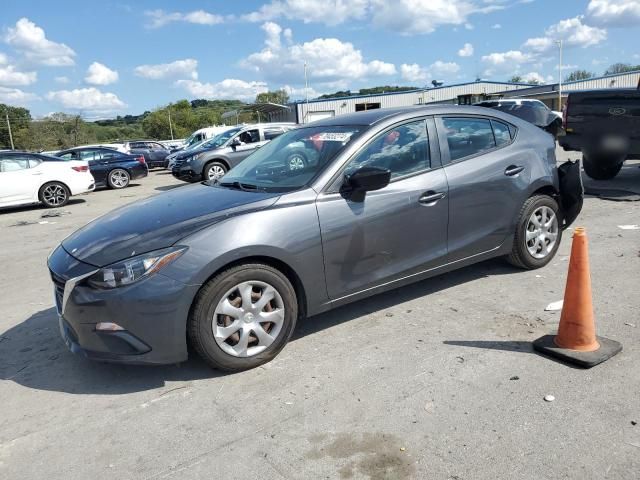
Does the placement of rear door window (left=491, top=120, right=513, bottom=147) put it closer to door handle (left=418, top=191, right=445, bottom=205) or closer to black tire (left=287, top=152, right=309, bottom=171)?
door handle (left=418, top=191, right=445, bottom=205)

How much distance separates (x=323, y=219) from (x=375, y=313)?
1.12 metres

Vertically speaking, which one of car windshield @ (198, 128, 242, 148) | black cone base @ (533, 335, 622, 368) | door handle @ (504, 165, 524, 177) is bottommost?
black cone base @ (533, 335, 622, 368)

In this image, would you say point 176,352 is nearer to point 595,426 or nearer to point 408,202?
point 408,202

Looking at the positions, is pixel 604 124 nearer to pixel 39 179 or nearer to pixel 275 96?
pixel 39 179

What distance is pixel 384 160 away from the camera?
13.5 ft

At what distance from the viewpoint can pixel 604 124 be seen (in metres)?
8.93

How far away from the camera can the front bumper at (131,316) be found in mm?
3146

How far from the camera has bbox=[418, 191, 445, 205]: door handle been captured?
4.14 meters

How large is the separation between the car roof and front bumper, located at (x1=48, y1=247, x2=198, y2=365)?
2.07 metres

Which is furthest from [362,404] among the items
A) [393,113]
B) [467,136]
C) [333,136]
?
[467,136]

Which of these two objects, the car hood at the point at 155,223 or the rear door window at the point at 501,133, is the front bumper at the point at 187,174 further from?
the rear door window at the point at 501,133

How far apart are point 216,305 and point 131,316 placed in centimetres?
51

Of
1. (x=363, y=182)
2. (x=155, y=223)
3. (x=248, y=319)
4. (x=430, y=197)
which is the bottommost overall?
(x=248, y=319)

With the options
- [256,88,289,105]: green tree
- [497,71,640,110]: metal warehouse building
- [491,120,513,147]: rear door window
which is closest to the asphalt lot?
[491,120,513,147]: rear door window
